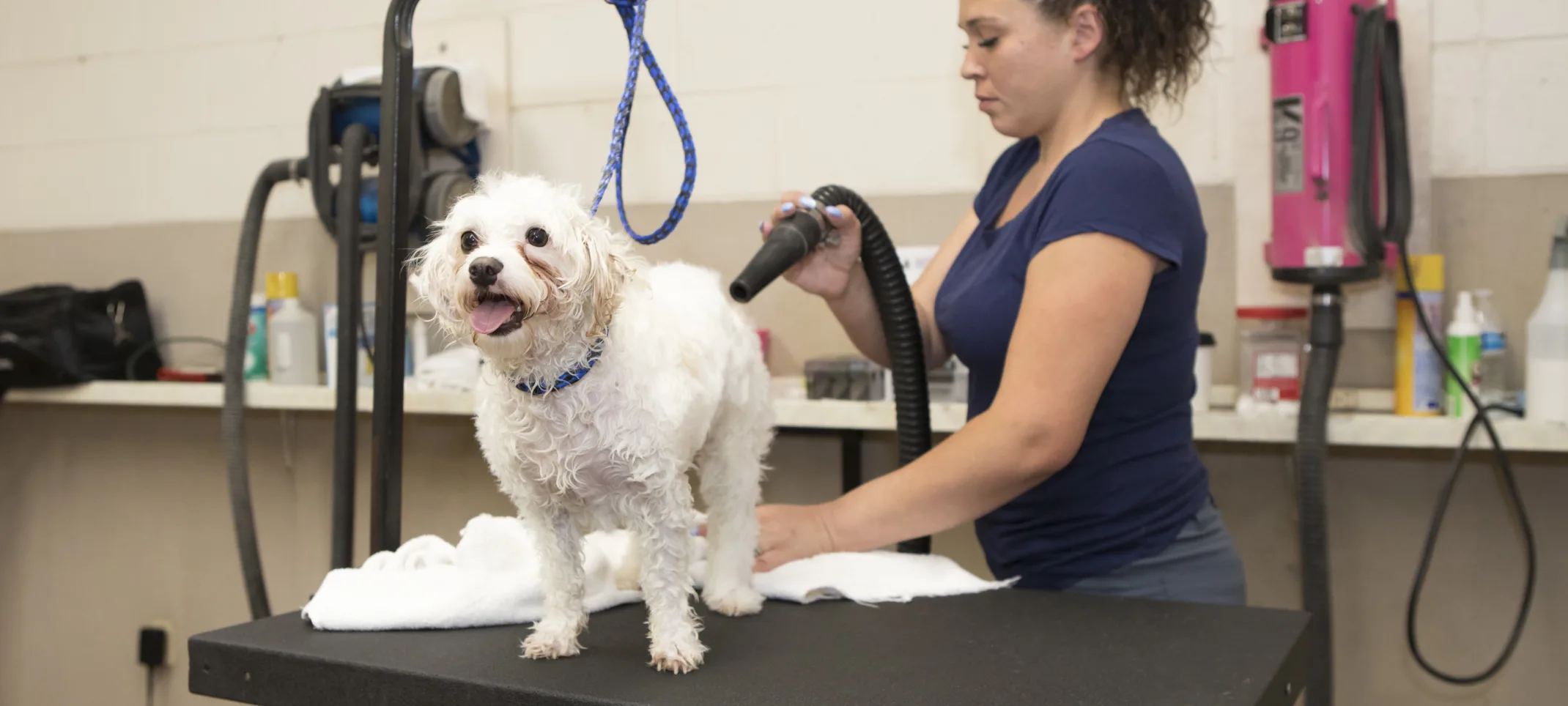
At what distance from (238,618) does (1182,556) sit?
2377mm

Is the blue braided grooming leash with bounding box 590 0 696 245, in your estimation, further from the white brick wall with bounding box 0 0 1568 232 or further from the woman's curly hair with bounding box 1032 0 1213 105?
the white brick wall with bounding box 0 0 1568 232

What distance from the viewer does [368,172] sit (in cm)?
252

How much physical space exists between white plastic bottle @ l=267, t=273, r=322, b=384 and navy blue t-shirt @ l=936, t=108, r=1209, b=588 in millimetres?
1666

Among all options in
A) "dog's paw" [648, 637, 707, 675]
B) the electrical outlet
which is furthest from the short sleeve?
the electrical outlet

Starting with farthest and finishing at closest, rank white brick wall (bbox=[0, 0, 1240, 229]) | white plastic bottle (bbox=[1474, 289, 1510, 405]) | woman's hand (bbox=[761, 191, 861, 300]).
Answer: white brick wall (bbox=[0, 0, 1240, 229])
white plastic bottle (bbox=[1474, 289, 1510, 405])
woman's hand (bbox=[761, 191, 861, 300])

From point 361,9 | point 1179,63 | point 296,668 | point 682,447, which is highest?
point 361,9

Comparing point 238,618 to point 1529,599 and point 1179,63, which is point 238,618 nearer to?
point 1179,63

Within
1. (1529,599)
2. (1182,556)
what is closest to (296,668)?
(1182,556)

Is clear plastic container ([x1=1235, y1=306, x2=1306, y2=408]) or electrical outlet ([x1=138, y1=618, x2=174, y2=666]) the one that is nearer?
clear plastic container ([x1=1235, y1=306, x2=1306, y2=408])

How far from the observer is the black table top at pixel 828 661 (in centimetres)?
89

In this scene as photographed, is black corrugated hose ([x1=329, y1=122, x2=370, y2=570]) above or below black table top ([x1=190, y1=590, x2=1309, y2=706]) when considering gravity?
above

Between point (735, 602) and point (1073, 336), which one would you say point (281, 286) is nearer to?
point (735, 602)

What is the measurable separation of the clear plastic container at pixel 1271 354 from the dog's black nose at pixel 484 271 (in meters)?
1.49

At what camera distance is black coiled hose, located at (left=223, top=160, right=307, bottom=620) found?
2.38m
